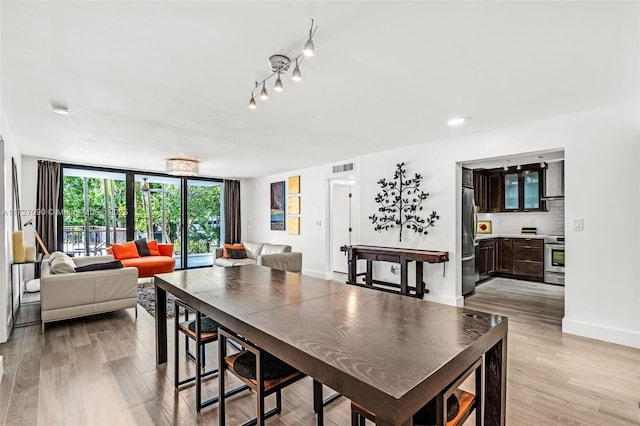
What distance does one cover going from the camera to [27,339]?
3.20 meters

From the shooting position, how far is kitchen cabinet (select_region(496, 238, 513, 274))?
640cm

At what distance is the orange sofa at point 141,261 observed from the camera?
5980mm

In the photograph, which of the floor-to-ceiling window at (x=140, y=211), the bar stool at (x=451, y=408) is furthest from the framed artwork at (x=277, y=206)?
the bar stool at (x=451, y=408)

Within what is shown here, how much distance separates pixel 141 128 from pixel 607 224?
17.0 feet

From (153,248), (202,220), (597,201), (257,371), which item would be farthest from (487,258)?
(153,248)

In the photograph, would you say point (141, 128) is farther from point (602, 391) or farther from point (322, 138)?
point (602, 391)

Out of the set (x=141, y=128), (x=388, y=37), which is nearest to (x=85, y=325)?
(x=141, y=128)

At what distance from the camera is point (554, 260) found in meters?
→ 5.84

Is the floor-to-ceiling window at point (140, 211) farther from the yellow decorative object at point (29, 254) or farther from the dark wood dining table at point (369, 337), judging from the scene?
the dark wood dining table at point (369, 337)

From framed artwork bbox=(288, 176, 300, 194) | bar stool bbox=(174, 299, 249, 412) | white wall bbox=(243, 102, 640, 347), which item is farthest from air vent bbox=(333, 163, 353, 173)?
bar stool bbox=(174, 299, 249, 412)

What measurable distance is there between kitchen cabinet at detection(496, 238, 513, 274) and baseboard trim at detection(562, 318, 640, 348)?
10.6 feet

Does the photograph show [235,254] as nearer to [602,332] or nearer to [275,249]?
[275,249]

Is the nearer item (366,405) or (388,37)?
(366,405)

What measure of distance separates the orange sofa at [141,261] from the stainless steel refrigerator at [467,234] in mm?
5400
